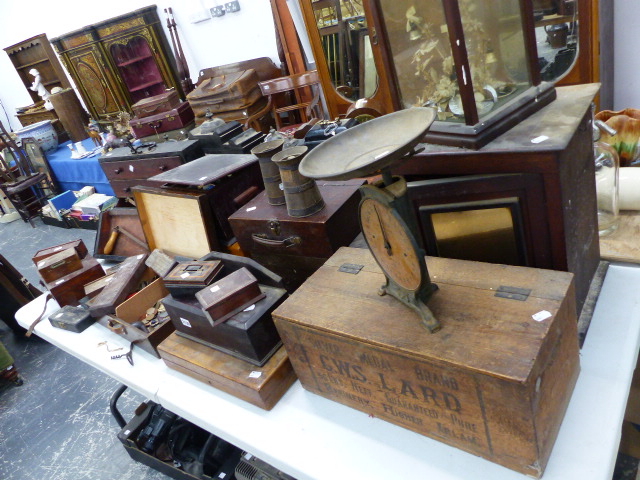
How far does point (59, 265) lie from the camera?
2018 mm

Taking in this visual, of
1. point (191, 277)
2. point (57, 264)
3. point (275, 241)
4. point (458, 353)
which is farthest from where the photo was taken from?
point (57, 264)

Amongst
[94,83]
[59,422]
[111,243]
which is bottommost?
[59,422]

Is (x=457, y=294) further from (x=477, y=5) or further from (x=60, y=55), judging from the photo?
(x=60, y=55)

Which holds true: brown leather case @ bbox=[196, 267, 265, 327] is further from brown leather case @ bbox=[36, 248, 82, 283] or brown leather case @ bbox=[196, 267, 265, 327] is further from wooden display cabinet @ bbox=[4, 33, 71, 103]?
wooden display cabinet @ bbox=[4, 33, 71, 103]

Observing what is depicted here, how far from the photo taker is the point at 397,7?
3.81 feet

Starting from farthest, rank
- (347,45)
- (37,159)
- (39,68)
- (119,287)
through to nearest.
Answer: (39,68)
(37,159)
(347,45)
(119,287)

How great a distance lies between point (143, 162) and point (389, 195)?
1.77 m

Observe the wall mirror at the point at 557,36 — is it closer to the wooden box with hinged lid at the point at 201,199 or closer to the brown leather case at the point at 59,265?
the wooden box with hinged lid at the point at 201,199

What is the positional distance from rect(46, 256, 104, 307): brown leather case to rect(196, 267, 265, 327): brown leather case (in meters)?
0.95

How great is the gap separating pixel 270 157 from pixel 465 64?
0.70m

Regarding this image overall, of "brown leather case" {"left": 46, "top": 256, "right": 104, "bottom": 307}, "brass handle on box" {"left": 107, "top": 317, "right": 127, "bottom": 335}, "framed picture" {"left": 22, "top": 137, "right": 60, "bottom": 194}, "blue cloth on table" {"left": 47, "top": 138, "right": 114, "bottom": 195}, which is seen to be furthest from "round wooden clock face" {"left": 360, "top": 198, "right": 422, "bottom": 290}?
"framed picture" {"left": 22, "top": 137, "right": 60, "bottom": 194}

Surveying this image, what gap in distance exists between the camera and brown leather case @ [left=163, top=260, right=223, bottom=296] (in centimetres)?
142

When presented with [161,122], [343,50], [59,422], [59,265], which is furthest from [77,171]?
[59,265]

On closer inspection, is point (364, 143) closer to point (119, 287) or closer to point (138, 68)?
point (119, 287)
